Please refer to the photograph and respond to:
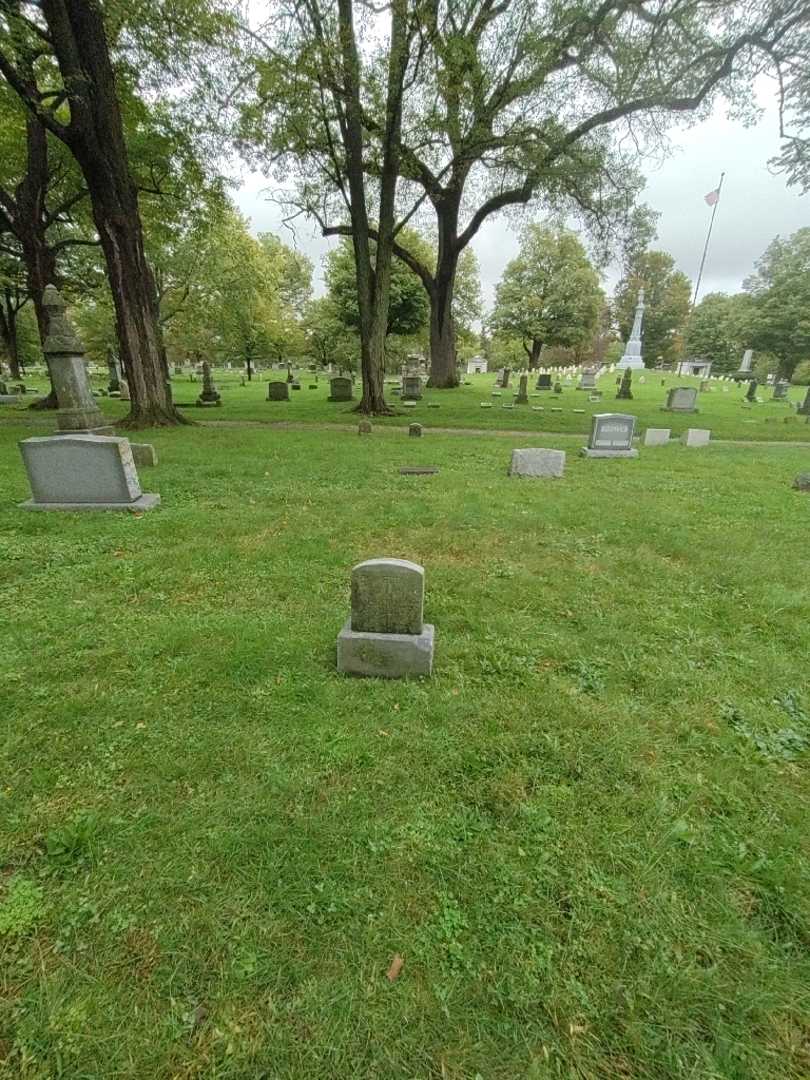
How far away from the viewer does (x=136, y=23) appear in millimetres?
10070

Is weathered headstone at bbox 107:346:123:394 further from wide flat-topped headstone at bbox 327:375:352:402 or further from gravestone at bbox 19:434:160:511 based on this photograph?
gravestone at bbox 19:434:160:511

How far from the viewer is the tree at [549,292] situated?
36.9 m

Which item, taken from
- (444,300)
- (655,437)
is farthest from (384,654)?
(444,300)

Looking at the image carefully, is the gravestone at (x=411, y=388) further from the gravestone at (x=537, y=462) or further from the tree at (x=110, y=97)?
the gravestone at (x=537, y=462)

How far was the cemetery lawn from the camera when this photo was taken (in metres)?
1.40

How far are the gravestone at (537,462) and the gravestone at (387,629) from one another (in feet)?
18.5

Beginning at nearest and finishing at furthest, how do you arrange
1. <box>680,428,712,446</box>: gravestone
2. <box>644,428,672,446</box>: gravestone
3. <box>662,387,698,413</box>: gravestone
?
1. <box>644,428,672,446</box>: gravestone
2. <box>680,428,712,446</box>: gravestone
3. <box>662,387,698,413</box>: gravestone

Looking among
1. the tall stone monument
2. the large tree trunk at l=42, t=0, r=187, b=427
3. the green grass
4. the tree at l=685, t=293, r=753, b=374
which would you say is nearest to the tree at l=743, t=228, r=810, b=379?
the tree at l=685, t=293, r=753, b=374

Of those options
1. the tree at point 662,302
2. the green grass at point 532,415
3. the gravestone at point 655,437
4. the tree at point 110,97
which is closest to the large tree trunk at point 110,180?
the tree at point 110,97

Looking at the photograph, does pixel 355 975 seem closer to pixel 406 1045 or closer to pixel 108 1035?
pixel 406 1045

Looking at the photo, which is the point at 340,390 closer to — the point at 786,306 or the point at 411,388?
the point at 411,388

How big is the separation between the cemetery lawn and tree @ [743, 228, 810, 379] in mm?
46494

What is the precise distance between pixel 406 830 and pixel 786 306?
50.9 meters

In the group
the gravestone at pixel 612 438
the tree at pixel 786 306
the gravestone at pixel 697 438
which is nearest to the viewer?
the gravestone at pixel 612 438
